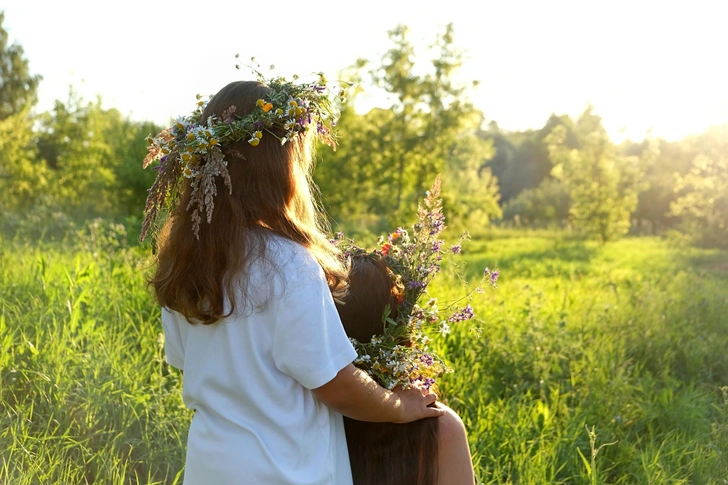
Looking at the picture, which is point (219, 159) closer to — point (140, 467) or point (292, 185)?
point (292, 185)

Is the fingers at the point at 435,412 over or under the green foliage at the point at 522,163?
under

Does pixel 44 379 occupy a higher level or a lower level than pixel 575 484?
higher

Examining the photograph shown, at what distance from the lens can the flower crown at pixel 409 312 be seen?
6.38ft

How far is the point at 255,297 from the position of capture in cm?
157

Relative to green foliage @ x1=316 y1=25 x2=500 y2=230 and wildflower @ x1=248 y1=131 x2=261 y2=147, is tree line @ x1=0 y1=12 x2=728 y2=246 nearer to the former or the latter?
green foliage @ x1=316 y1=25 x2=500 y2=230

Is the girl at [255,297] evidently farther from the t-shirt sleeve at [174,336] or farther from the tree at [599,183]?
the tree at [599,183]

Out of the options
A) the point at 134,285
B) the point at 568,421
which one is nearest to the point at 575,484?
the point at 568,421

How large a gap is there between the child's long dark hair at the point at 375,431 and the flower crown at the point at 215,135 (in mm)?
489

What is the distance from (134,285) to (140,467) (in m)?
2.06

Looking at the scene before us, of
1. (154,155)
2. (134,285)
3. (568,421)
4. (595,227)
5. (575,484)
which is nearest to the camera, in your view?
(154,155)

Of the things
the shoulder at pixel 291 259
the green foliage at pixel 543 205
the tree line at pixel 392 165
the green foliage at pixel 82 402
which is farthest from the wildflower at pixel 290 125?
the green foliage at pixel 543 205

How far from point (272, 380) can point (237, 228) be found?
38 cm

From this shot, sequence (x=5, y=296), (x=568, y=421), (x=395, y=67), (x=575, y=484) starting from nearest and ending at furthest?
1. (x=575, y=484)
2. (x=568, y=421)
3. (x=5, y=296)
4. (x=395, y=67)

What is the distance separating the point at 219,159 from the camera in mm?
1646
